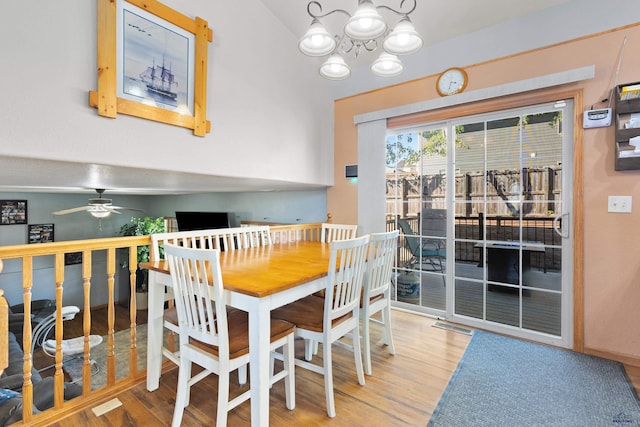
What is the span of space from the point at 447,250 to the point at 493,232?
446 millimetres

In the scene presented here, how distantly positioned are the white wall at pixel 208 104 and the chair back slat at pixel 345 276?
1.30 metres

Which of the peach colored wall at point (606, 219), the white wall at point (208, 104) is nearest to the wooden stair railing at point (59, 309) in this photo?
the white wall at point (208, 104)

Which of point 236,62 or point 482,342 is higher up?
point 236,62

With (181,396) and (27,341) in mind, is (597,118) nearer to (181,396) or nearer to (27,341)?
(181,396)

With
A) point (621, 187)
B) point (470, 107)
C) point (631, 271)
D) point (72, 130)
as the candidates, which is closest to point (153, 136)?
point (72, 130)

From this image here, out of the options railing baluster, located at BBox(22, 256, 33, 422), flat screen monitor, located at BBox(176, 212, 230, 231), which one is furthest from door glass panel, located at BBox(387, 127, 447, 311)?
railing baluster, located at BBox(22, 256, 33, 422)

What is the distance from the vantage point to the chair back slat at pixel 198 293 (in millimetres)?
1418

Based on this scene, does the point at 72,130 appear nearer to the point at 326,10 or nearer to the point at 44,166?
the point at 44,166

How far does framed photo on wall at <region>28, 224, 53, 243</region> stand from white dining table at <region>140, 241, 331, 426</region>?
5.27m

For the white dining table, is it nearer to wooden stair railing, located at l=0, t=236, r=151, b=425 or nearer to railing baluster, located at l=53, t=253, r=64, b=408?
wooden stair railing, located at l=0, t=236, r=151, b=425

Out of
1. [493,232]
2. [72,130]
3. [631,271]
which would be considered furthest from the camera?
[493,232]

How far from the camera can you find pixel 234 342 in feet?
5.10

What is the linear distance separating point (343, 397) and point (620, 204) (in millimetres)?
2449

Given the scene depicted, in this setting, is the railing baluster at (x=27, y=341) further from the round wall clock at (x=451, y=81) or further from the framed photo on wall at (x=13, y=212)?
the framed photo on wall at (x=13, y=212)
